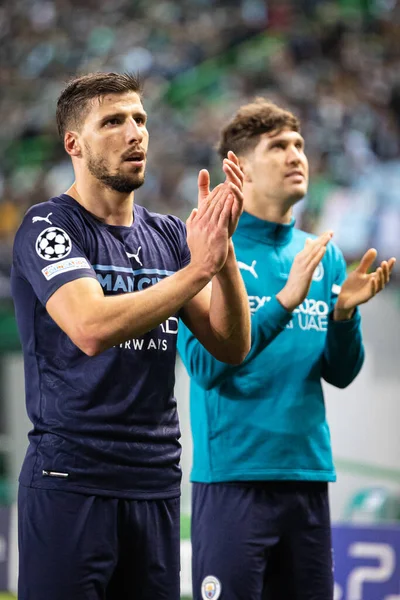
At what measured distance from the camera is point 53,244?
2223 millimetres

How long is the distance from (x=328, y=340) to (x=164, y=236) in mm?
889

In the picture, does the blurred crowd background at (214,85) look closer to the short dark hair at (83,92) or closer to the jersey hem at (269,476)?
the jersey hem at (269,476)

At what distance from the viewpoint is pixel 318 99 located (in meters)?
11.0

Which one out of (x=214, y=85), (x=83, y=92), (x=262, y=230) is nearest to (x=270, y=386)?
(x=262, y=230)

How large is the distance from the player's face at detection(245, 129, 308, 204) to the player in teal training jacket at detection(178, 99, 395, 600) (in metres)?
0.04

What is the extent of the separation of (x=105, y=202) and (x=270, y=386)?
3.18ft

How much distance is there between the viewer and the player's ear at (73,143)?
7.97 ft

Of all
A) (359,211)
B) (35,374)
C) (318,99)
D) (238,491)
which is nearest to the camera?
(35,374)

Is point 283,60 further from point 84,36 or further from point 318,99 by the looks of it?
point 84,36

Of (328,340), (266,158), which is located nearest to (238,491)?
(328,340)

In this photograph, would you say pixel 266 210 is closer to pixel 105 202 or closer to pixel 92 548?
pixel 105 202

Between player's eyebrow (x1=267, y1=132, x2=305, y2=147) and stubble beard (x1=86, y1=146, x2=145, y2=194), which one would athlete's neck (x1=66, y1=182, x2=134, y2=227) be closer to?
stubble beard (x1=86, y1=146, x2=145, y2=194)

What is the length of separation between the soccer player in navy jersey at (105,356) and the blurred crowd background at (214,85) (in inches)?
283

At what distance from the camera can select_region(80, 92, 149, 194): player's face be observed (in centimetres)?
237
